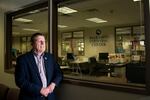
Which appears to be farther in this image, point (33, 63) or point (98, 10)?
point (98, 10)

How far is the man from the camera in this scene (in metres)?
Result: 2.56

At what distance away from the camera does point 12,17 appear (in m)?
4.95

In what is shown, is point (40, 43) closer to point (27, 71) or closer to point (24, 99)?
point (27, 71)

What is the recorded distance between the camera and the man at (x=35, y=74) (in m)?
2.56

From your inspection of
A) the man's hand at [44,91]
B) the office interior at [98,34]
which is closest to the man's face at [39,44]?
the man's hand at [44,91]

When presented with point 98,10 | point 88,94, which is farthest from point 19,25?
point 88,94

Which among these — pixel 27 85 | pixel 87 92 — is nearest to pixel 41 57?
pixel 27 85

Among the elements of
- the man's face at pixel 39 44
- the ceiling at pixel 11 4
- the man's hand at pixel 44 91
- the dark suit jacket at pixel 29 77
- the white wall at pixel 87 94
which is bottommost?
the white wall at pixel 87 94

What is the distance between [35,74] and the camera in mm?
2607

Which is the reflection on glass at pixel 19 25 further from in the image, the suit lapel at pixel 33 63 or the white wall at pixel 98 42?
the white wall at pixel 98 42

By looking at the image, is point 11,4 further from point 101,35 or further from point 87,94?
point 101,35

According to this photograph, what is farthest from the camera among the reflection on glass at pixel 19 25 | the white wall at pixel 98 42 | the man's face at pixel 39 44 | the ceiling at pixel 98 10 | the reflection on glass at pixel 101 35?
the white wall at pixel 98 42

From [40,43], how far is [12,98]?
151cm

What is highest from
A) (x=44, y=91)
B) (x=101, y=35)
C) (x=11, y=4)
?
(x=11, y=4)
